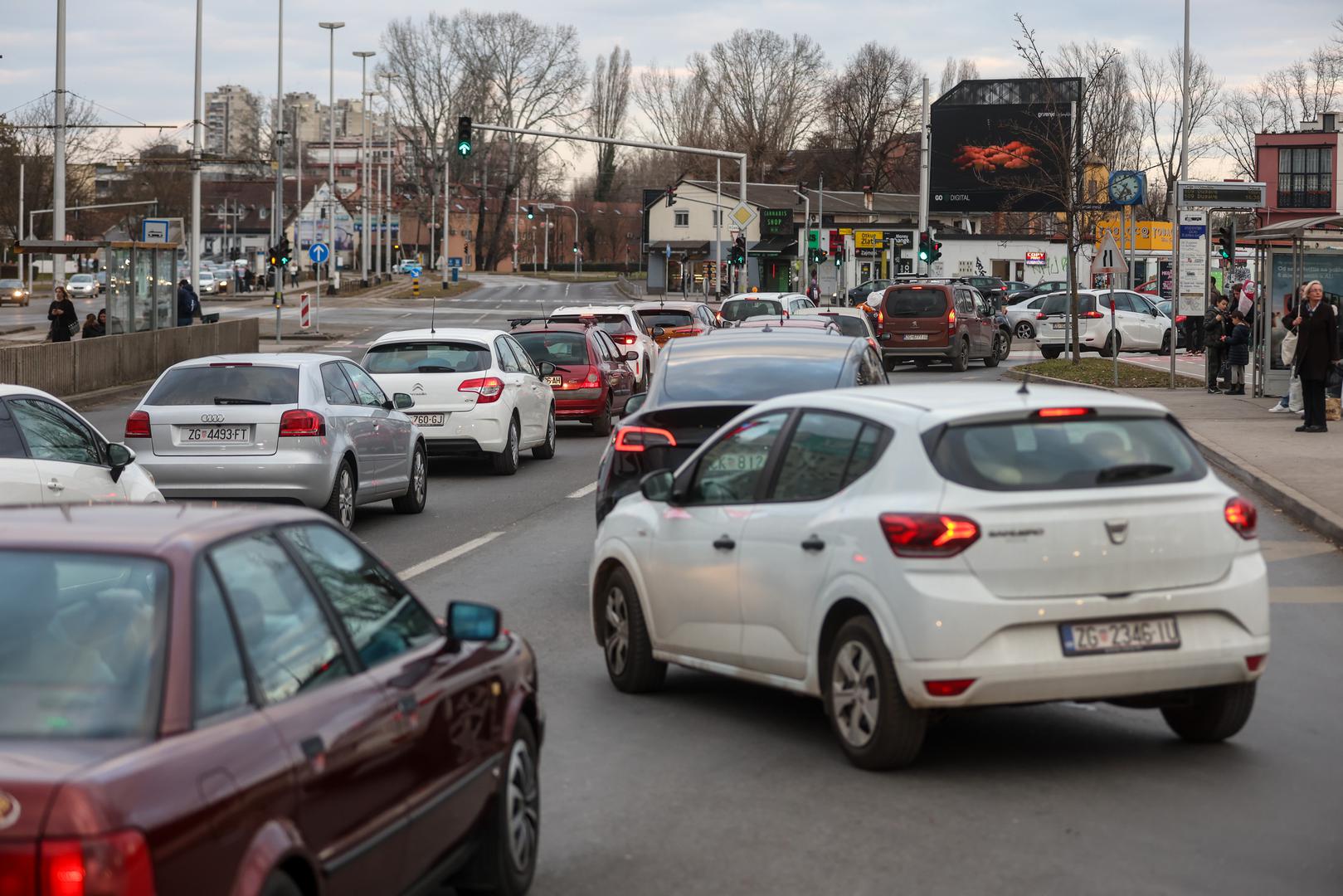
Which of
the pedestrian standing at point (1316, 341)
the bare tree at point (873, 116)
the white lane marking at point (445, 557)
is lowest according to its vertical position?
the white lane marking at point (445, 557)

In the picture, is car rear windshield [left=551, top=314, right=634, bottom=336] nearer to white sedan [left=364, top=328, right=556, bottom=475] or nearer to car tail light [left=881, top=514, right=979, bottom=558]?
white sedan [left=364, top=328, right=556, bottom=475]

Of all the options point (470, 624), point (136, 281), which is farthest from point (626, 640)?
point (136, 281)

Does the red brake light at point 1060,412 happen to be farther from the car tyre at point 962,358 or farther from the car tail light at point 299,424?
the car tyre at point 962,358

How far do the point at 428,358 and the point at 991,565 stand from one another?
13.8m

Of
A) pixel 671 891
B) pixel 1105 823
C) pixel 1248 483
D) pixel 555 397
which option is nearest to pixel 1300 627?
pixel 1105 823

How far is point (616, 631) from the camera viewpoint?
8.91 metres

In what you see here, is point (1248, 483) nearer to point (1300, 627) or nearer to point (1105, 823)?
point (1300, 627)

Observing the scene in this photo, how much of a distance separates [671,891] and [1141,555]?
2376 millimetres

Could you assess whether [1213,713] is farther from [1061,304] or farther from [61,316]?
[1061,304]

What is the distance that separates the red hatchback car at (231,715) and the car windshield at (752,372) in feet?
21.9

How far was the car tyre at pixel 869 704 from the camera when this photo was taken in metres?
6.98

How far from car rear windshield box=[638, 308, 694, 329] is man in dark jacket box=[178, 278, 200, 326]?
1396cm

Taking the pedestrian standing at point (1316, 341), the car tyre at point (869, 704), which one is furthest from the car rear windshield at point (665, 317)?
the car tyre at point (869, 704)

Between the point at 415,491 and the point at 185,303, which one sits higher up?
the point at 185,303
